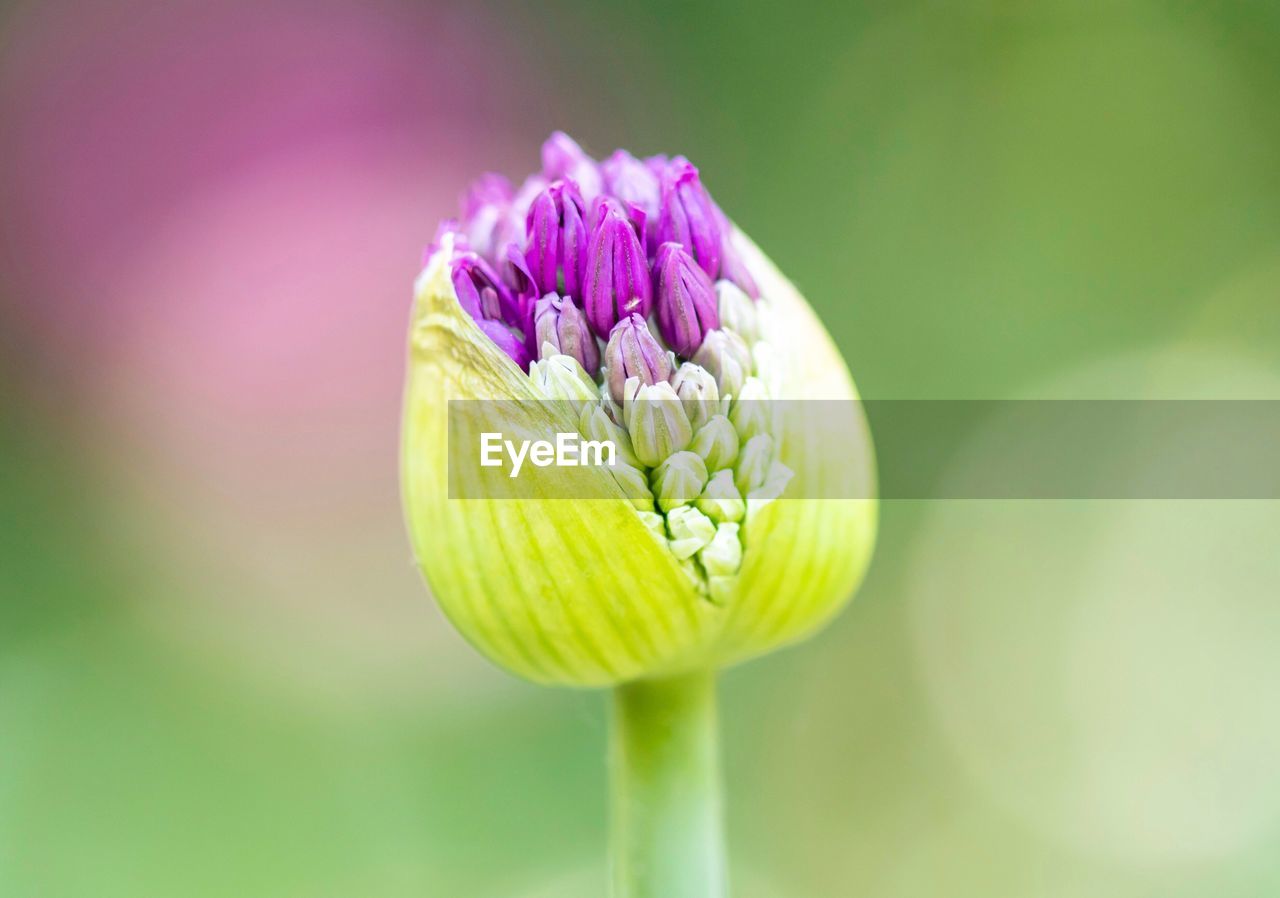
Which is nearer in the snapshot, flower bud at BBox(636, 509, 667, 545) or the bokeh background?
flower bud at BBox(636, 509, 667, 545)

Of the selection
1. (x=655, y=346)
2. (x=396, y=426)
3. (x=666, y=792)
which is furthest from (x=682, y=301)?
(x=396, y=426)

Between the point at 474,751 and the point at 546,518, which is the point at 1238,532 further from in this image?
the point at 546,518

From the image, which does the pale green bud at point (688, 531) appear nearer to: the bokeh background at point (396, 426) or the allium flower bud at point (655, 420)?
the allium flower bud at point (655, 420)

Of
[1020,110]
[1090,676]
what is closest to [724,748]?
[1090,676]

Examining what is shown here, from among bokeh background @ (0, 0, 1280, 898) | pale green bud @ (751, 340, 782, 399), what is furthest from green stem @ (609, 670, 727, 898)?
bokeh background @ (0, 0, 1280, 898)

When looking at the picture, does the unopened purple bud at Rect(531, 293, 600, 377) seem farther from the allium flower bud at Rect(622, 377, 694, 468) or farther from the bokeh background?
the bokeh background

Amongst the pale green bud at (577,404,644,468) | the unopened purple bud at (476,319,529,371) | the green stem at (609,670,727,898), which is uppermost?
the unopened purple bud at (476,319,529,371)

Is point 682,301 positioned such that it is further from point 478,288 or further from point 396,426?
point 396,426

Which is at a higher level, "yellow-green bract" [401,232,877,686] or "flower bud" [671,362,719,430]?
"flower bud" [671,362,719,430]
